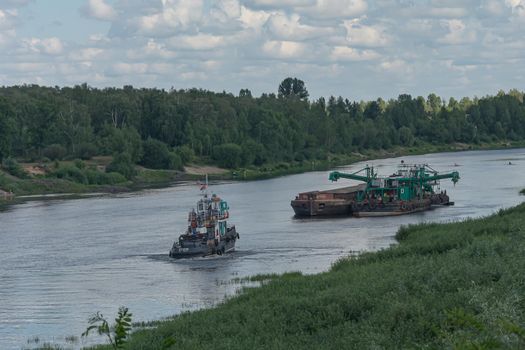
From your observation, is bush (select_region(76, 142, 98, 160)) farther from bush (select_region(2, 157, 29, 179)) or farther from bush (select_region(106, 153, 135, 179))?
bush (select_region(2, 157, 29, 179))

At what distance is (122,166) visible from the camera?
139 metres

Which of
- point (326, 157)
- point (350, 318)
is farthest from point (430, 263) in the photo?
point (326, 157)

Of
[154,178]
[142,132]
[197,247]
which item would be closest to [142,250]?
[197,247]

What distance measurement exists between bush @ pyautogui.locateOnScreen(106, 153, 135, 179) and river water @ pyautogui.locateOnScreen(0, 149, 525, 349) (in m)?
22.3

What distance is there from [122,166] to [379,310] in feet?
364

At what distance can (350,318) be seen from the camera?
31000 mm

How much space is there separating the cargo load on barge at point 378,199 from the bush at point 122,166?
165ft

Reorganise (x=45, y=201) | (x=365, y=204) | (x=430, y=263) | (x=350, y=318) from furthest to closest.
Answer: (x=45, y=201)
(x=365, y=204)
(x=430, y=263)
(x=350, y=318)

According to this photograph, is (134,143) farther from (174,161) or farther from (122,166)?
(122,166)

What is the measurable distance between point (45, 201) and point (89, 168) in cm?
2833

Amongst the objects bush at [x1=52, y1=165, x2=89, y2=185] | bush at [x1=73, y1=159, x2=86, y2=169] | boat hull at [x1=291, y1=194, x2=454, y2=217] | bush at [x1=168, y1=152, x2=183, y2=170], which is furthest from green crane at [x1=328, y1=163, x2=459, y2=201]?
bush at [x1=168, y1=152, x2=183, y2=170]

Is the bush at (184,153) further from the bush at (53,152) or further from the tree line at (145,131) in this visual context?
the bush at (53,152)

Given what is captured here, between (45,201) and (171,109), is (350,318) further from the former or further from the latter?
(171,109)

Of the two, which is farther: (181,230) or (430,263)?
(181,230)
